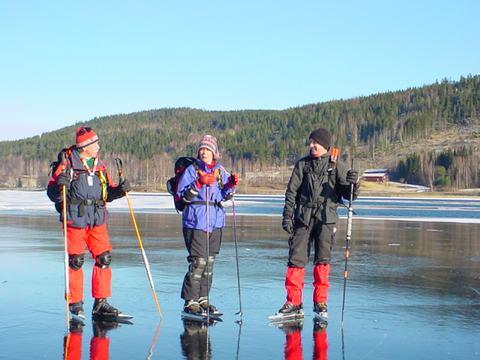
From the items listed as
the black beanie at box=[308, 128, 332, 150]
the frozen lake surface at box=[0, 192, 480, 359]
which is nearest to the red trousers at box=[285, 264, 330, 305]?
the frozen lake surface at box=[0, 192, 480, 359]

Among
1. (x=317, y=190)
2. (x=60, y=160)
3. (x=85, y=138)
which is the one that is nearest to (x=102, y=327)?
(x=60, y=160)

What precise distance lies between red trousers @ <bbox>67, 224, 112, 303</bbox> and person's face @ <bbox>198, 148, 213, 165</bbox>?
1.34 meters

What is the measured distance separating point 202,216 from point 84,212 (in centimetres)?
129

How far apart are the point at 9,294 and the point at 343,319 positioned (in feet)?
13.5

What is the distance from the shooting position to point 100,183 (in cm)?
698

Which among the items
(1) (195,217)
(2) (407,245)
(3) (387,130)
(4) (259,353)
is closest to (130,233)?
(2) (407,245)

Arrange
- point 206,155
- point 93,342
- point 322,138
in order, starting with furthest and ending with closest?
point 322,138
point 206,155
point 93,342

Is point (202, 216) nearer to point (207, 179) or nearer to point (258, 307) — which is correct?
point (207, 179)

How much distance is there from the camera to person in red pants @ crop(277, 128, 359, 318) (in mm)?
7016

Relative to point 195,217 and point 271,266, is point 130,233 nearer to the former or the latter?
point 271,266

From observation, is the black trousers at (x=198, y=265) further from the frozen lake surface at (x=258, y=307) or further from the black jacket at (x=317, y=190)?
the black jacket at (x=317, y=190)

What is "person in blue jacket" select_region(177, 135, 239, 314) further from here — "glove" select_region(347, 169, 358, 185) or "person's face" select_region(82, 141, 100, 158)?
"glove" select_region(347, 169, 358, 185)

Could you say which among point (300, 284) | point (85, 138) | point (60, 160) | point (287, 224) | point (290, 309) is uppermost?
point (85, 138)

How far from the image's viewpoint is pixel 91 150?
6941 millimetres
